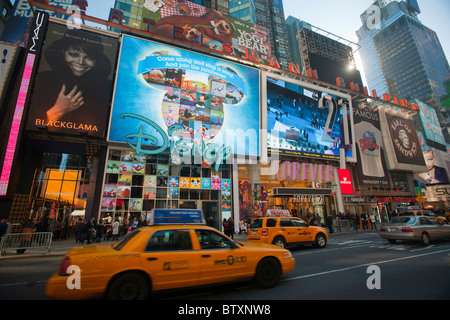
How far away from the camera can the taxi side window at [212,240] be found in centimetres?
507

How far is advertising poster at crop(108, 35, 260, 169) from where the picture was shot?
20719 mm

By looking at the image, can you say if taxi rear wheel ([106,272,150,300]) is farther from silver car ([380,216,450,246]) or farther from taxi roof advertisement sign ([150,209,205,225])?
silver car ([380,216,450,246])

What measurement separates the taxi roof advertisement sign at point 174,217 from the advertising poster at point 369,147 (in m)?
36.0

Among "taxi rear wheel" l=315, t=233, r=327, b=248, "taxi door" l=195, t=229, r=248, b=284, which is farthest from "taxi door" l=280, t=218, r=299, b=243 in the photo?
"taxi door" l=195, t=229, r=248, b=284

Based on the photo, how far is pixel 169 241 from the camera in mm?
4777

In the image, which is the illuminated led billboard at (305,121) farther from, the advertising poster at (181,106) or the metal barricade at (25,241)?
the metal barricade at (25,241)

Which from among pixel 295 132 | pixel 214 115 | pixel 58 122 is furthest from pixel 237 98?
pixel 58 122

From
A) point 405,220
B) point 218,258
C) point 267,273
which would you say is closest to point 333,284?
point 267,273

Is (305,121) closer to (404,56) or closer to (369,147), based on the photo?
(369,147)

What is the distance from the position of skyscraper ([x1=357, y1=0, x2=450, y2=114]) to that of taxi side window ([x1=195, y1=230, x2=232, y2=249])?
155m

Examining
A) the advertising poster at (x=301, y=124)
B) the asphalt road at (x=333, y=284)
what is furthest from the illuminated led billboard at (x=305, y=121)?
the asphalt road at (x=333, y=284)

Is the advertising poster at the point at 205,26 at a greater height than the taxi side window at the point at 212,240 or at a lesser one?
greater

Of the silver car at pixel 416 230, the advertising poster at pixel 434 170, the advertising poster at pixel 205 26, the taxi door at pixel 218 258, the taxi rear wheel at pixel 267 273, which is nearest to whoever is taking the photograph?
the taxi door at pixel 218 258

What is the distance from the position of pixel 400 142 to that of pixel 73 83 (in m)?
52.1
